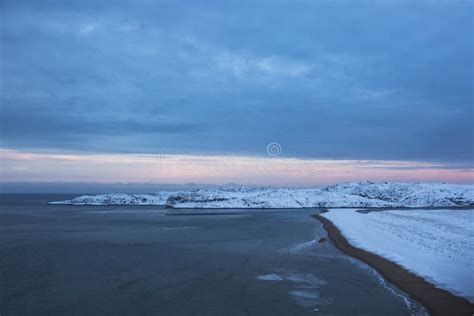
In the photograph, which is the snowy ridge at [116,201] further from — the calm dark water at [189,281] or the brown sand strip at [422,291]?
the brown sand strip at [422,291]

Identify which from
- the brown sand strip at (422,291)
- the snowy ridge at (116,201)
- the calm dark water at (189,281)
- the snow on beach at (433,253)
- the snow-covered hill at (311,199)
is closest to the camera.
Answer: the brown sand strip at (422,291)

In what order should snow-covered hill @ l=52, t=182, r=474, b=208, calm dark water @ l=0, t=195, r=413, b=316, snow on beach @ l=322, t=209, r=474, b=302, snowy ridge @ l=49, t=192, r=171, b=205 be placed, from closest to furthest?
1. calm dark water @ l=0, t=195, r=413, b=316
2. snow on beach @ l=322, t=209, r=474, b=302
3. snow-covered hill @ l=52, t=182, r=474, b=208
4. snowy ridge @ l=49, t=192, r=171, b=205

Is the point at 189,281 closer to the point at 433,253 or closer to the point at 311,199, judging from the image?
the point at 433,253

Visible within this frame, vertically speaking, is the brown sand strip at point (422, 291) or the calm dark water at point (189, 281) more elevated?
the brown sand strip at point (422, 291)

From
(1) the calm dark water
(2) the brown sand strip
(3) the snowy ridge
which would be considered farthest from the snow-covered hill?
(2) the brown sand strip

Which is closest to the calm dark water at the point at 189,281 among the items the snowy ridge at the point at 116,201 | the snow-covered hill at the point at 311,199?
the snow-covered hill at the point at 311,199

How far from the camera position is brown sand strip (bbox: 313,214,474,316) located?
1361cm

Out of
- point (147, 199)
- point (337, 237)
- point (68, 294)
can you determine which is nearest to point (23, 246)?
point (68, 294)

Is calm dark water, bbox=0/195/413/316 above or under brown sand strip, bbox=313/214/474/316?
under

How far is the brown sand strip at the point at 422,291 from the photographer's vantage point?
1361cm

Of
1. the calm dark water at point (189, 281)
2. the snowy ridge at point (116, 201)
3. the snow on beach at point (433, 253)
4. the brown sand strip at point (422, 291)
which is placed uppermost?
the snowy ridge at point (116, 201)

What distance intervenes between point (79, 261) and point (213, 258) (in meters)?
7.76

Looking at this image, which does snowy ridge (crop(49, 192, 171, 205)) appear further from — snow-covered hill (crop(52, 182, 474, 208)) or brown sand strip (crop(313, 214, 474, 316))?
brown sand strip (crop(313, 214, 474, 316))

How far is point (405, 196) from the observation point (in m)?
152
